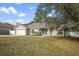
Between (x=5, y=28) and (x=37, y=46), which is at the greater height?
(x=5, y=28)

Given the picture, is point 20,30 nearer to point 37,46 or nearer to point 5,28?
point 5,28

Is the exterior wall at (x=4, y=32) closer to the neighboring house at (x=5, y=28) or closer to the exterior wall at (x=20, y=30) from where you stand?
the neighboring house at (x=5, y=28)

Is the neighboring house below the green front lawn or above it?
above

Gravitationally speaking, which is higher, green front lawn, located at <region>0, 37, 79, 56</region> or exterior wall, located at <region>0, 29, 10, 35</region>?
exterior wall, located at <region>0, 29, 10, 35</region>

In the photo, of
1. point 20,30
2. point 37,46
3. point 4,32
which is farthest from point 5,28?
point 37,46

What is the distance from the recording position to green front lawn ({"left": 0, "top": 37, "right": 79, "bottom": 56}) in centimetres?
688

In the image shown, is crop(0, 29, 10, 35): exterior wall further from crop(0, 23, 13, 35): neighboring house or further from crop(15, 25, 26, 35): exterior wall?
crop(15, 25, 26, 35): exterior wall

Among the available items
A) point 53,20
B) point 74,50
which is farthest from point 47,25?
point 74,50

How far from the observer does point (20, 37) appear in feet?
22.6

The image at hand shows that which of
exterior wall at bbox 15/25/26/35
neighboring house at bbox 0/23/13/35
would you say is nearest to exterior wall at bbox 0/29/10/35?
neighboring house at bbox 0/23/13/35

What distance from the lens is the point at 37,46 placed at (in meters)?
6.90

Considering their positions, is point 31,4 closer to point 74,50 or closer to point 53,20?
point 53,20

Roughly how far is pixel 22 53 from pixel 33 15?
0.59 m

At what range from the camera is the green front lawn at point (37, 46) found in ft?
22.6
